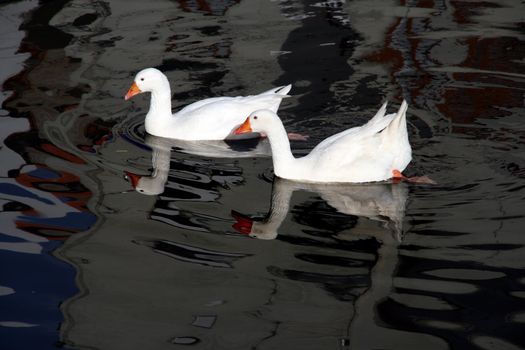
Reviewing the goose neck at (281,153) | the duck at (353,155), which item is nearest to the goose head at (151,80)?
the duck at (353,155)

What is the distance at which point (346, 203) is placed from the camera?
24.2ft

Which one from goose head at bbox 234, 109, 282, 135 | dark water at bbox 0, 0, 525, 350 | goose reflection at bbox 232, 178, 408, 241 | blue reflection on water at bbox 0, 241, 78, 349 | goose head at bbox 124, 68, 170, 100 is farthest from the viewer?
goose head at bbox 124, 68, 170, 100

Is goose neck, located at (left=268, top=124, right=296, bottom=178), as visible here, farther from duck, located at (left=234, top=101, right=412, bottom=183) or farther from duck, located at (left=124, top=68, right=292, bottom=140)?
duck, located at (left=124, top=68, right=292, bottom=140)

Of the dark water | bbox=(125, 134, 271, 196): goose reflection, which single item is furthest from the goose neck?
bbox=(125, 134, 271, 196): goose reflection

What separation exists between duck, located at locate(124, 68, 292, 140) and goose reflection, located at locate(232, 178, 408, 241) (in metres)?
1.34

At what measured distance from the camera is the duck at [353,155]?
307 inches

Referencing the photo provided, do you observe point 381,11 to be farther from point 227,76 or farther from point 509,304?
point 509,304

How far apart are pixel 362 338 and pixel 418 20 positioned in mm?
8011

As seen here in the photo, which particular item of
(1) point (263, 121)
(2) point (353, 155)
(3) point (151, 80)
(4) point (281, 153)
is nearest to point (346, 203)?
(2) point (353, 155)

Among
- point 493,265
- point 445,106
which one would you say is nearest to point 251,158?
point 445,106

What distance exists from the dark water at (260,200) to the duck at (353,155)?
116 millimetres

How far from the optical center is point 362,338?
5293 millimetres

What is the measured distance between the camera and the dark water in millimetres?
5551

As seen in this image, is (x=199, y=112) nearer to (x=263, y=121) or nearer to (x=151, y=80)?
(x=151, y=80)
